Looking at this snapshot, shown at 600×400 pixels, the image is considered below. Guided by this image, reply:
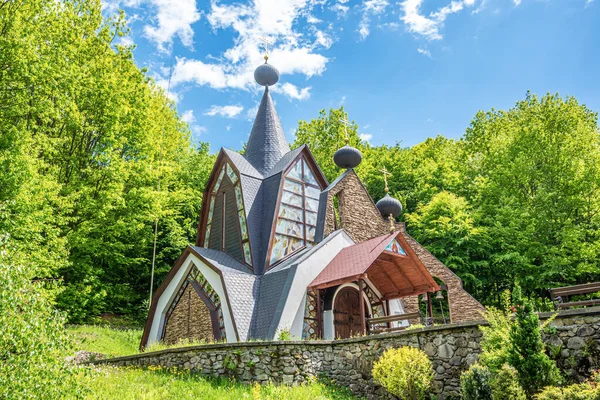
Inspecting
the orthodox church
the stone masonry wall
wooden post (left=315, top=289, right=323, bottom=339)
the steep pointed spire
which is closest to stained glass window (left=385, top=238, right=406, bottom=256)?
the orthodox church

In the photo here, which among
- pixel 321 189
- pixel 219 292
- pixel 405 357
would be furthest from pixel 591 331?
pixel 321 189

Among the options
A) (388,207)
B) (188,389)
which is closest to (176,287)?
(188,389)

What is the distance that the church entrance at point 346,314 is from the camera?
13000mm

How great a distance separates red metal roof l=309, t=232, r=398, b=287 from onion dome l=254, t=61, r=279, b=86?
29.8 feet

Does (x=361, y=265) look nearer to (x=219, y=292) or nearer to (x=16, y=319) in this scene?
(x=219, y=292)

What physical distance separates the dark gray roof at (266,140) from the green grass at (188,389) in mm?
8839

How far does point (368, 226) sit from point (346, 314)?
170 inches

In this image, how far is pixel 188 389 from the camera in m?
8.11

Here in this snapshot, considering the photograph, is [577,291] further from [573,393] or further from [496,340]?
[573,393]

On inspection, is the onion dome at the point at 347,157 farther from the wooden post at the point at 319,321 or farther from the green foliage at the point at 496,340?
the green foliage at the point at 496,340

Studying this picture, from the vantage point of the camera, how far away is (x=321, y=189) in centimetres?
1648

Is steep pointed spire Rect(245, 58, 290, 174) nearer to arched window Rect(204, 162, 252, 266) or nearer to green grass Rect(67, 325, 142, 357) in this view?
arched window Rect(204, 162, 252, 266)

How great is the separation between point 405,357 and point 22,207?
37.0 ft

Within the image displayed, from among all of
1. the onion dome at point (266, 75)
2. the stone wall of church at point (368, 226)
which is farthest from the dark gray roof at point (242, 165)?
the onion dome at point (266, 75)
